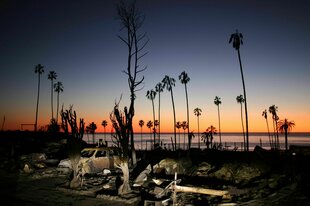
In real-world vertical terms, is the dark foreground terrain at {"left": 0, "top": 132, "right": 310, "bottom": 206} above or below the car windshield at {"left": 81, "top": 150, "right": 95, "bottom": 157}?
below

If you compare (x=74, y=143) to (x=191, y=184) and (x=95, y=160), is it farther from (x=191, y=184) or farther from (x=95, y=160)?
(x=191, y=184)

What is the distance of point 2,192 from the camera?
12.9m

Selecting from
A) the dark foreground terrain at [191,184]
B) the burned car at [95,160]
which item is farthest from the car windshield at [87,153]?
the dark foreground terrain at [191,184]

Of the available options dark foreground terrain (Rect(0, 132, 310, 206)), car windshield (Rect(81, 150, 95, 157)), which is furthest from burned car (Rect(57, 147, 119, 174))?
dark foreground terrain (Rect(0, 132, 310, 206))

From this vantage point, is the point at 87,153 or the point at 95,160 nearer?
the point at 95,160

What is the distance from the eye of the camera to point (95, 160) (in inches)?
679

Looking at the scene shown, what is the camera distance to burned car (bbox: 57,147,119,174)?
16.8 meters

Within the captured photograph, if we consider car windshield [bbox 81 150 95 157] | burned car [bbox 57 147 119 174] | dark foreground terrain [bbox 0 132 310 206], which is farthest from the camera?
car windshield [bbox 81 150 95 157]

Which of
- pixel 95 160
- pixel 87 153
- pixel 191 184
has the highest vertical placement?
Result: pixel 87 153

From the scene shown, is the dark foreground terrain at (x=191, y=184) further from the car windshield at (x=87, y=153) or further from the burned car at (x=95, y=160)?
the car windshield at (x=87, y=153)

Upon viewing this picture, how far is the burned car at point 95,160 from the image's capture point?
1675 centimetres

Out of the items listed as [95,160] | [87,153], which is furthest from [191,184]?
[87,153]

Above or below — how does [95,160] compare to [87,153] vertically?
below

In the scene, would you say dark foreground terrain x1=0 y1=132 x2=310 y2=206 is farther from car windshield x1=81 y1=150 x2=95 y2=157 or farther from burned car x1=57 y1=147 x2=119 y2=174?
car windshield x1=81 y1=150 x2=95 y2=157
